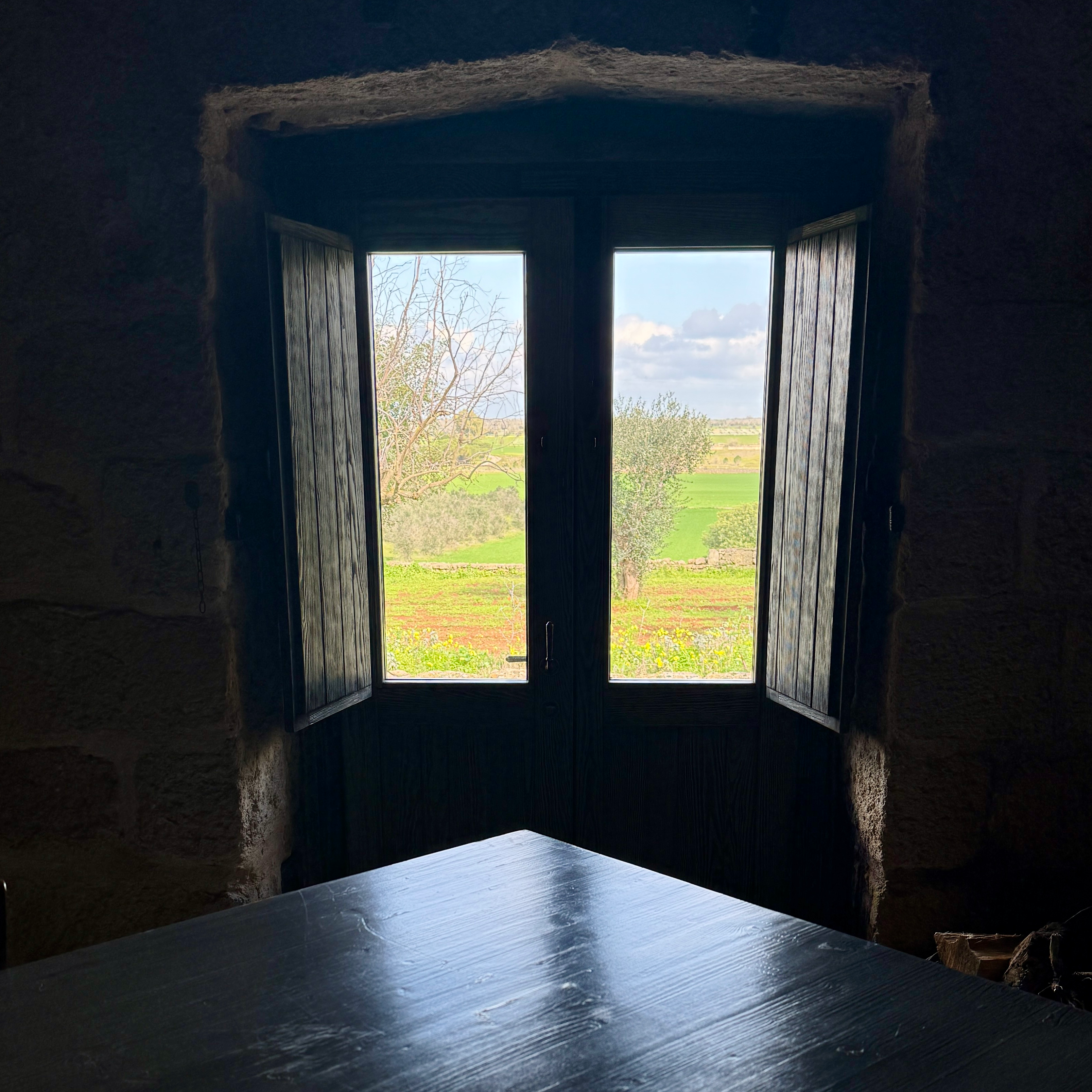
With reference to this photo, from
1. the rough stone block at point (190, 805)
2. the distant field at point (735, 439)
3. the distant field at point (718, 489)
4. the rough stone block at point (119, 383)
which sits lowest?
the rough stone block at point (190, 805)

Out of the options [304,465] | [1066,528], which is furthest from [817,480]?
[304,465]

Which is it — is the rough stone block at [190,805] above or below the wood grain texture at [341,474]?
below

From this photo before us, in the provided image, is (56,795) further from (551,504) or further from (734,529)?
(734,529)

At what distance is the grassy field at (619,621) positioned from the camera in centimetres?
228

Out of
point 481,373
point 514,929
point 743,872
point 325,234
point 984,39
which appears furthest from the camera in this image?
point 743,872

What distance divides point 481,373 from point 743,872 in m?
1.50

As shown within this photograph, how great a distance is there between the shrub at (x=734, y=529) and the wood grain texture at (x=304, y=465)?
984 millimetres

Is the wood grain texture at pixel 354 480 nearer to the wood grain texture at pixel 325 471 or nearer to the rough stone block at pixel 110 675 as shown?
the wood grain texture at pixel 325 471

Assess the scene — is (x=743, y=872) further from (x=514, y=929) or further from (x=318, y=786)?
(x=514, y=929)

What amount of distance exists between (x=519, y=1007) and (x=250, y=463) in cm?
145

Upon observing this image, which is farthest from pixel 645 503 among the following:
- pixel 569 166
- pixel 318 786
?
pixel 318 786

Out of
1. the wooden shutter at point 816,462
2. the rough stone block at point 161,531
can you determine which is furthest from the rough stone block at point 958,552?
the rough stone block at point 161,531

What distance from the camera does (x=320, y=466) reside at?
2.06 m

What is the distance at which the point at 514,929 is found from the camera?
1068 millimetres
